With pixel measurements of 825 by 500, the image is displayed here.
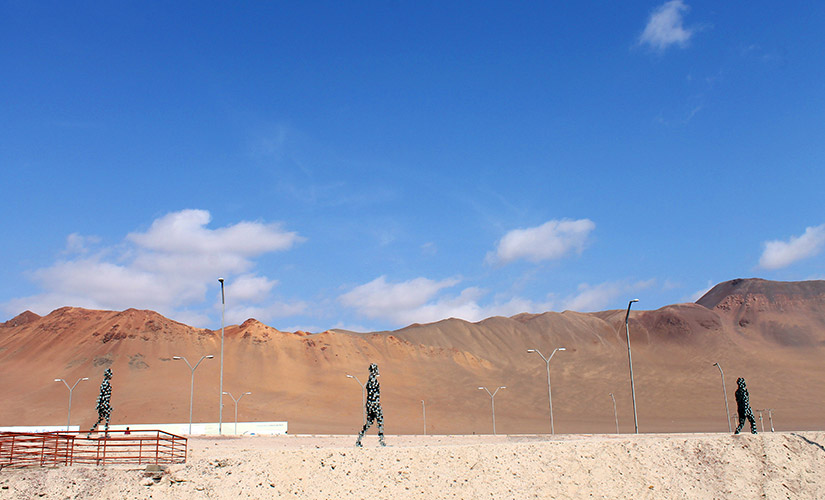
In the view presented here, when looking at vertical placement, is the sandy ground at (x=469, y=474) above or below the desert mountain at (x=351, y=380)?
below

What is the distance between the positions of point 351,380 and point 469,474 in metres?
131

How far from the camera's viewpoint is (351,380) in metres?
154

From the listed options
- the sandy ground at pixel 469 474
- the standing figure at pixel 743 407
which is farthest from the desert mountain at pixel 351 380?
the sandy ground at pixel 469 474

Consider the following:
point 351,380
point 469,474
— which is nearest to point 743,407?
point 469,474

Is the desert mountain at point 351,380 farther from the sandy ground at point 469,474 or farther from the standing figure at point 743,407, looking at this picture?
the sandy ground at point 469,474

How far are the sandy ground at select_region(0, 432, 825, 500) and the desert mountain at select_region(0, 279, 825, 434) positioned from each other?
3343 inches

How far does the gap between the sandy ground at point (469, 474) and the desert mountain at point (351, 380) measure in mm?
84907

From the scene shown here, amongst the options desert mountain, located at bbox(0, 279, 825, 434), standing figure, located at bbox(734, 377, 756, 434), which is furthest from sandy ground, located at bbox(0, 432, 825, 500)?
desert mountain, located at bbox(0, 279, 825, 434)

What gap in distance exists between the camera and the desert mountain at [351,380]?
12519 centimetres

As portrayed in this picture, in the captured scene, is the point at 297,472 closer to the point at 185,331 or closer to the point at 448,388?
the point at 448,388

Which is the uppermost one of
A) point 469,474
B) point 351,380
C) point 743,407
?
point 351,380

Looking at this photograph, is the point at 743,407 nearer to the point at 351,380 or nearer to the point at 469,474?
the point at 469,474

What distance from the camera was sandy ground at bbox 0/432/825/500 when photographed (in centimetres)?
2297

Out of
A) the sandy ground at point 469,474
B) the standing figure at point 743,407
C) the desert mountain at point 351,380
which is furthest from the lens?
the desert mountain at point 351,380
